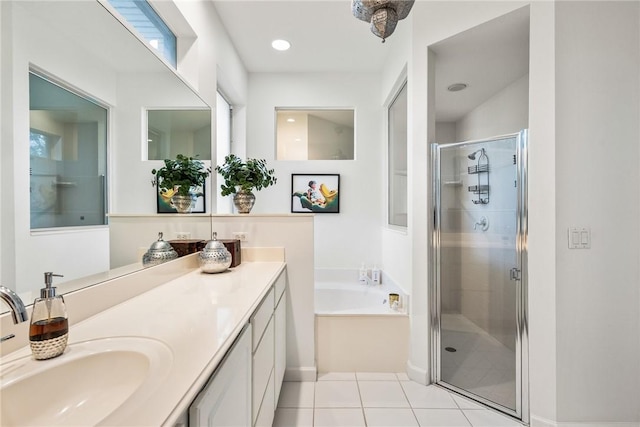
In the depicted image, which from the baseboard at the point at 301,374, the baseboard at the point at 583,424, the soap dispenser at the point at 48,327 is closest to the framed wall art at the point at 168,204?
the soap dispenser at the point at 48,327

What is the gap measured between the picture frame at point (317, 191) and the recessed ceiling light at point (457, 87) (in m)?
1.45

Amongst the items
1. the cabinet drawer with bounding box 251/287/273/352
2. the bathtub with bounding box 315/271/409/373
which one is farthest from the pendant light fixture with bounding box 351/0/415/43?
the bathtub with bounding box 315/271/409/373

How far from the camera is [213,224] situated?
2.09m

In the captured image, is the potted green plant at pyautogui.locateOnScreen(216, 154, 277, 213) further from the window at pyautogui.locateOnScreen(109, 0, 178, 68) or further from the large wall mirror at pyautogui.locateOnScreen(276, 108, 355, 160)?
the large wall mirror at pyautogui.locateOnScreen(276, 108, 355, 160)

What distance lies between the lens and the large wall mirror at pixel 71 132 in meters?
0.80

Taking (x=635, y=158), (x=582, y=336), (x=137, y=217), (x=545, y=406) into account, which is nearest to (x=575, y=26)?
(x=635, y=158)

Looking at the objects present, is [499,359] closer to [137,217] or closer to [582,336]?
[582,336]

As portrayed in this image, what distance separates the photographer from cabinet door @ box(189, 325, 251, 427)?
0.64m

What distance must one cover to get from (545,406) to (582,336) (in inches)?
17.5

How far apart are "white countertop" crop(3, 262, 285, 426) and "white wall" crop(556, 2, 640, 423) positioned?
168 cm

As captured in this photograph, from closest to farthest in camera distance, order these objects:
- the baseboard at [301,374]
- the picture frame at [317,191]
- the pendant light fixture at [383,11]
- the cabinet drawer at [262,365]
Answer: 1. the cabinet drawer at [262,365]
2. the pendant light fixture at [383,11]
3. the baseboard at [301,374]
4. the picture frame at [317,191]

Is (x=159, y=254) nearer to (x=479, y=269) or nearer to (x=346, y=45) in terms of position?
(x=479, y=269)

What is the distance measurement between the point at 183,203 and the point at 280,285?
0.79 metres

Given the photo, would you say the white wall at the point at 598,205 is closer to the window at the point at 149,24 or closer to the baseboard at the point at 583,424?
the baseboard at the point at 583,424
